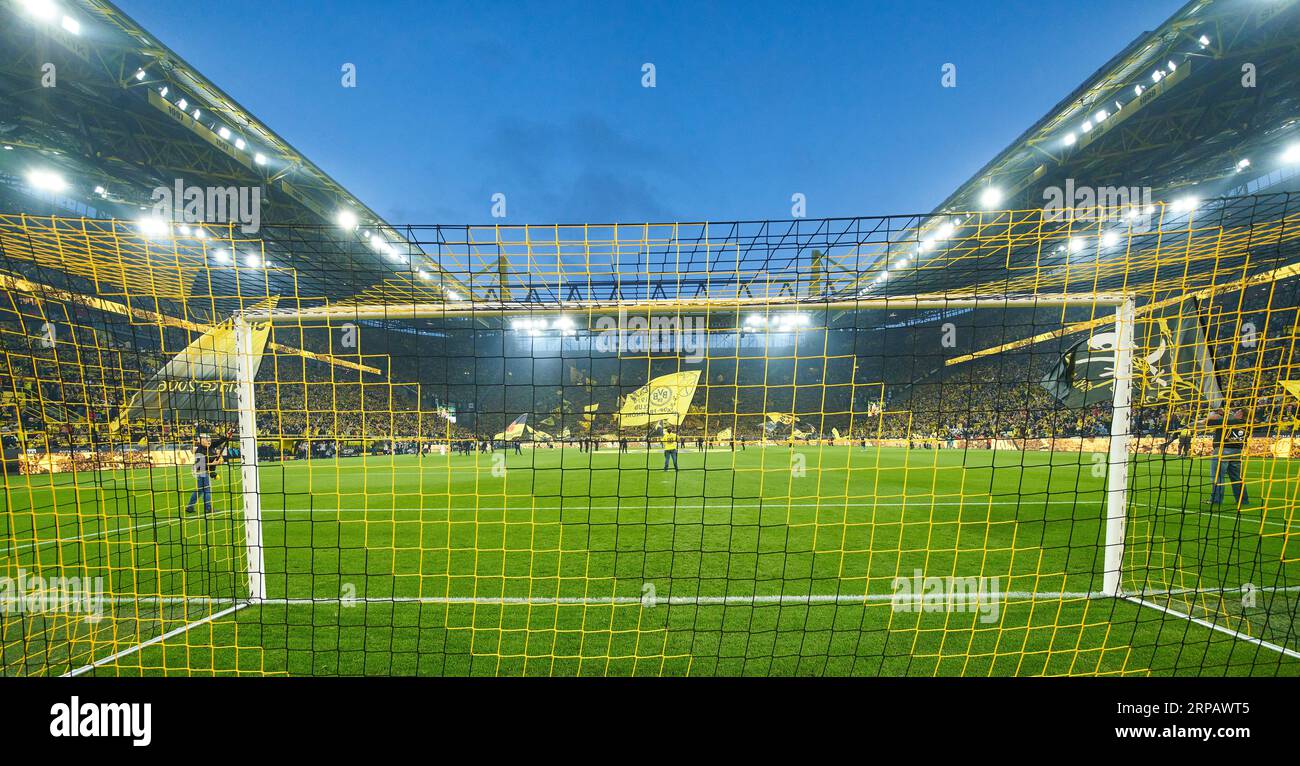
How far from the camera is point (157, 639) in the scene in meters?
4.22

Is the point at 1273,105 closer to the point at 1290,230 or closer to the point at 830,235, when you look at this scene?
the point at 1290,230

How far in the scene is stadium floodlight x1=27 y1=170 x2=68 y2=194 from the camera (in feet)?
57.3

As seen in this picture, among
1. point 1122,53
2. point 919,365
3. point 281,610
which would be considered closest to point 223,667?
point 281,610

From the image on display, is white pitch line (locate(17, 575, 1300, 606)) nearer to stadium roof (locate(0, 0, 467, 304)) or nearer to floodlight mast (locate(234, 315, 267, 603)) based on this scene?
floodlight mast (locate(234, 315, 267, 603))

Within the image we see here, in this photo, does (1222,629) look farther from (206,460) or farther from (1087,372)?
(206,460)

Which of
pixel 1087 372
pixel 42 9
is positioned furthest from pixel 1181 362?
pixel 42 9

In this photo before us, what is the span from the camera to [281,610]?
488 cm

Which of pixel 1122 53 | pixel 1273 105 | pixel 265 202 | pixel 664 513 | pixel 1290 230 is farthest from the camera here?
pixel 265 202

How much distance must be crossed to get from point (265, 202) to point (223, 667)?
19946 mm

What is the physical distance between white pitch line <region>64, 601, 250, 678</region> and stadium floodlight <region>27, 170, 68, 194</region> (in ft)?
72.6

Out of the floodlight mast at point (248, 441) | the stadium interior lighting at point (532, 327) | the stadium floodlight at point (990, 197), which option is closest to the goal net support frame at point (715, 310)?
the floodlight mast at point (248, 441)

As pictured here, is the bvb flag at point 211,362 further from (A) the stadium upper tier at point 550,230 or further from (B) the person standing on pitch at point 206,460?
(A) the stadium upper tier at point 550,230

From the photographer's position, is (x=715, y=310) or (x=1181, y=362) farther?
(x=1181, y=362)

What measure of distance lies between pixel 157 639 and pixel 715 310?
Answer: 5221 millimetres
